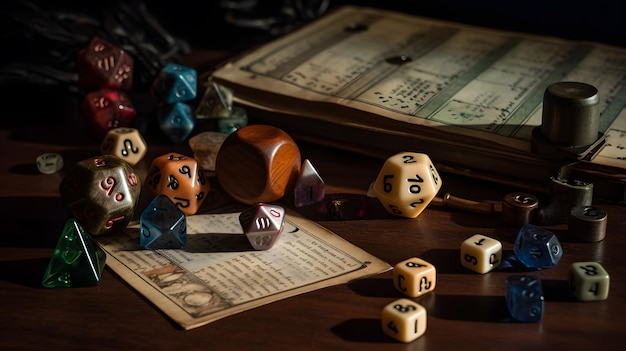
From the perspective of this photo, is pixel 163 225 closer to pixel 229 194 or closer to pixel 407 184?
pixel 229 194

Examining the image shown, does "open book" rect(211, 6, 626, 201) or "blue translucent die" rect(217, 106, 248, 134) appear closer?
"open book" rect(211, 6, 626, 201)

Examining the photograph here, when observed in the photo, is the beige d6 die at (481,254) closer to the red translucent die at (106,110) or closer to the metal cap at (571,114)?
the metal cap at (571,114)

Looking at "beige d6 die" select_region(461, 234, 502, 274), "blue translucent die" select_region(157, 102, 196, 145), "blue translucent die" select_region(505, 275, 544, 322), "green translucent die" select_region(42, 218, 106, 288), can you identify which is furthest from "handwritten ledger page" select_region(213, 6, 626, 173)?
"green translucent die" select_region(42, 218, 106, 288)

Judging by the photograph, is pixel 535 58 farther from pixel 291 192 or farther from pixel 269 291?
pixel 269 291

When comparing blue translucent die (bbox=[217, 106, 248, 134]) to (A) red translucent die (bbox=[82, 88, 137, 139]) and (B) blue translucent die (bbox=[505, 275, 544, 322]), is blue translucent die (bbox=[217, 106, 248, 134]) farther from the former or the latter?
(B) blue translucent die (bbox=[505, 275, 544, 322])

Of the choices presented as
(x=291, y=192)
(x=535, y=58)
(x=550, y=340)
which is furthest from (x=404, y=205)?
(x=535, y=58)

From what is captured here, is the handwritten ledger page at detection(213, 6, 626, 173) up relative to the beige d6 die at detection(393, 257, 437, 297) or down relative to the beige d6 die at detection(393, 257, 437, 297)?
up
